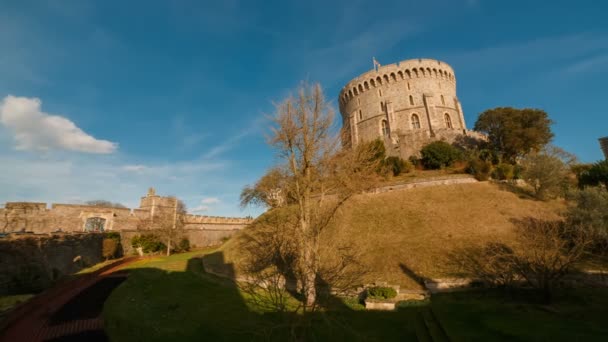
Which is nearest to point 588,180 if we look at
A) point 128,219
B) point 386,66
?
point 386,66

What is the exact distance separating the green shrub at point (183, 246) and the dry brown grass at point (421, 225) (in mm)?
11784

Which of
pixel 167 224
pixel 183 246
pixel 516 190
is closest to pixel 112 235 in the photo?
pixel 167 224

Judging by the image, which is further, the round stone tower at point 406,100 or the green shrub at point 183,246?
the round stone tower at point 406,100

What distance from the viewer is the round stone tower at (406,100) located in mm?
42312

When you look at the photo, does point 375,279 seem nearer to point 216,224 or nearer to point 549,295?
point 549,295

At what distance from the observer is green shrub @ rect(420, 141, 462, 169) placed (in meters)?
30.6

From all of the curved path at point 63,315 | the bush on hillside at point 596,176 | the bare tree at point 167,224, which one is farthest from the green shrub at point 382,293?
the bare tree at point 167,224

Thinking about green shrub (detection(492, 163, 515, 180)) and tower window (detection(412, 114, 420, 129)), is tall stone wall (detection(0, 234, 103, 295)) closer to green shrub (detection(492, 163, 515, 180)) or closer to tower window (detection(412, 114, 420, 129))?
green shrub (detection(492, 163, 515, 180))

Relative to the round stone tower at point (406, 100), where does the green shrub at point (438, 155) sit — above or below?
below

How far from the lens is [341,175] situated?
12805 millimetres

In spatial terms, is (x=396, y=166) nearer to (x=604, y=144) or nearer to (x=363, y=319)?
(x=363, y=319)

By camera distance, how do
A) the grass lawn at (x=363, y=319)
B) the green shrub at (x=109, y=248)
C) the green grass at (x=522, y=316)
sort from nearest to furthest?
the green grass at (x=522, y=316) < the grass lawn at (x=363, y=319) < the green shrub at (x=109, y=248)

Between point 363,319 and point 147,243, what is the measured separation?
84.9ft

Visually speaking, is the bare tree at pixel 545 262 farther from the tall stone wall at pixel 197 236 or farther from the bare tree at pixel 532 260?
the tall stone wall at pixel 197 236
